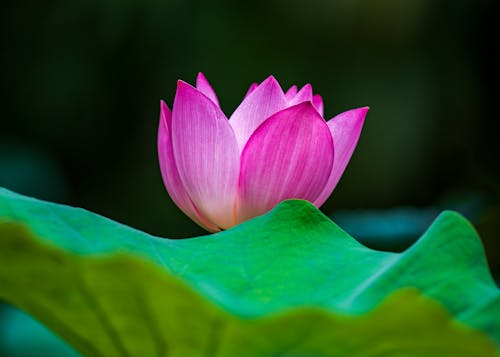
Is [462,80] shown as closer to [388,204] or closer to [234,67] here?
[388,204]

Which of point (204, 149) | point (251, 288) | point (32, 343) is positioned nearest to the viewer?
point (251, 288)

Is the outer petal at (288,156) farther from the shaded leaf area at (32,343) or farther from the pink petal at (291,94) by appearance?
the shaded leaf area at (32,343)

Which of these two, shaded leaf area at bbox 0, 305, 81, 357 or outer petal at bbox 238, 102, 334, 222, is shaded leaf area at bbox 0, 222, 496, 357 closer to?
outer petal at bbox 238, 102, 334, 222

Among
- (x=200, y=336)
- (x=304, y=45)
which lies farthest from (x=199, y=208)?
(x=304, y=45)

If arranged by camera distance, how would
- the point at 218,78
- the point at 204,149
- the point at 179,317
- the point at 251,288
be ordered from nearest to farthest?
the point at 179,317
the point at 251,288
the point at 204,149
the point at 218,78

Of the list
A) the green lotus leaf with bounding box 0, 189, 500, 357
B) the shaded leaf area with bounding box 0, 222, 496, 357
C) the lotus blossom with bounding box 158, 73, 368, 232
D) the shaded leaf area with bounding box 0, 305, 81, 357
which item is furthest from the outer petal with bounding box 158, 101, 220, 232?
the shaded leaf area with bounding box 0, 305, 81, 357

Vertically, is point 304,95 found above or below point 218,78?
above

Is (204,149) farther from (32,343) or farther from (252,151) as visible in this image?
(32,343)

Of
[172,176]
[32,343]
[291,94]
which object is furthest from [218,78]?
[172,176]
